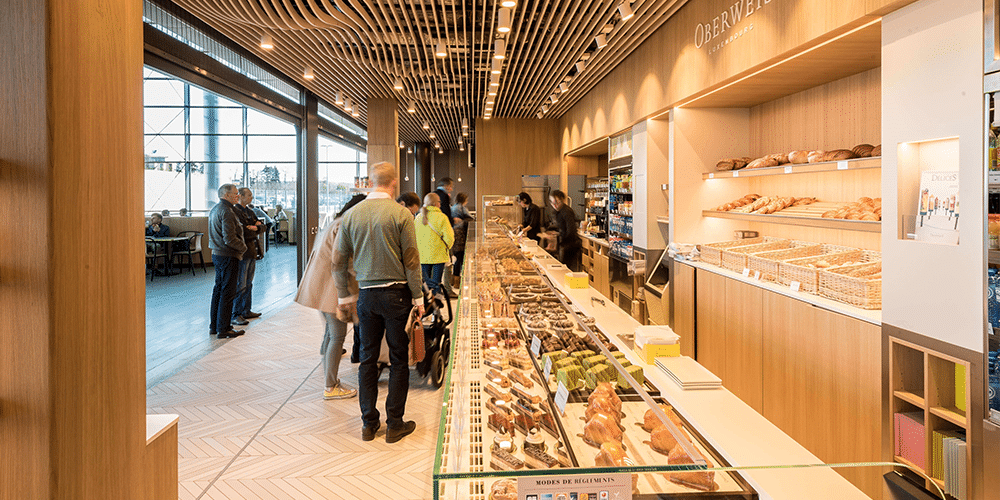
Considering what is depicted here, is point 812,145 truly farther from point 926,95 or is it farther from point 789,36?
point 926,95

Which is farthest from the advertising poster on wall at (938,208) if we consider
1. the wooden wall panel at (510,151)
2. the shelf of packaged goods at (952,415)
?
the wooden wall panel at (510,151)

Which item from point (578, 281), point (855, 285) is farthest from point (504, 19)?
point (855, 285)

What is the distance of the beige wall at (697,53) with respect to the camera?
122 inches

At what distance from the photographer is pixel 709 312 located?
4996 mm

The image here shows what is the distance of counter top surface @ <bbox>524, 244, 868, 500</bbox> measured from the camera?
3.94 feet

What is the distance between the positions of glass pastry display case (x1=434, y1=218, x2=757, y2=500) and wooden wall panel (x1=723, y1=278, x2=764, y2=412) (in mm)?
2040

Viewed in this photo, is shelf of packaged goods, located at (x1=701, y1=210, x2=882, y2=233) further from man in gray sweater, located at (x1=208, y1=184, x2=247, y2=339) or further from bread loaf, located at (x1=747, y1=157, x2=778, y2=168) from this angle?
man in gray sweater, located at (x1=208, y1=184, x2=247, y2=339)

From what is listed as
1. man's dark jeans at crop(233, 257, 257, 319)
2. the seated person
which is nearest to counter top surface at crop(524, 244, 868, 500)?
man's dark jeans at crop(233, 257, 257, 319)

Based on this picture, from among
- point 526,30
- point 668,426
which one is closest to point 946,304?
point 668,426

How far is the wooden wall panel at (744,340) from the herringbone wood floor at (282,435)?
2.30 meters

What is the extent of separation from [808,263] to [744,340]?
80cm

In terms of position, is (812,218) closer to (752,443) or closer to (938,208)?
(938,208)

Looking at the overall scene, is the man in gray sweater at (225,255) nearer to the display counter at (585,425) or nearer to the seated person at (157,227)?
the seated person at (157,227)

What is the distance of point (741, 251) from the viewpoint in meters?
4.86
